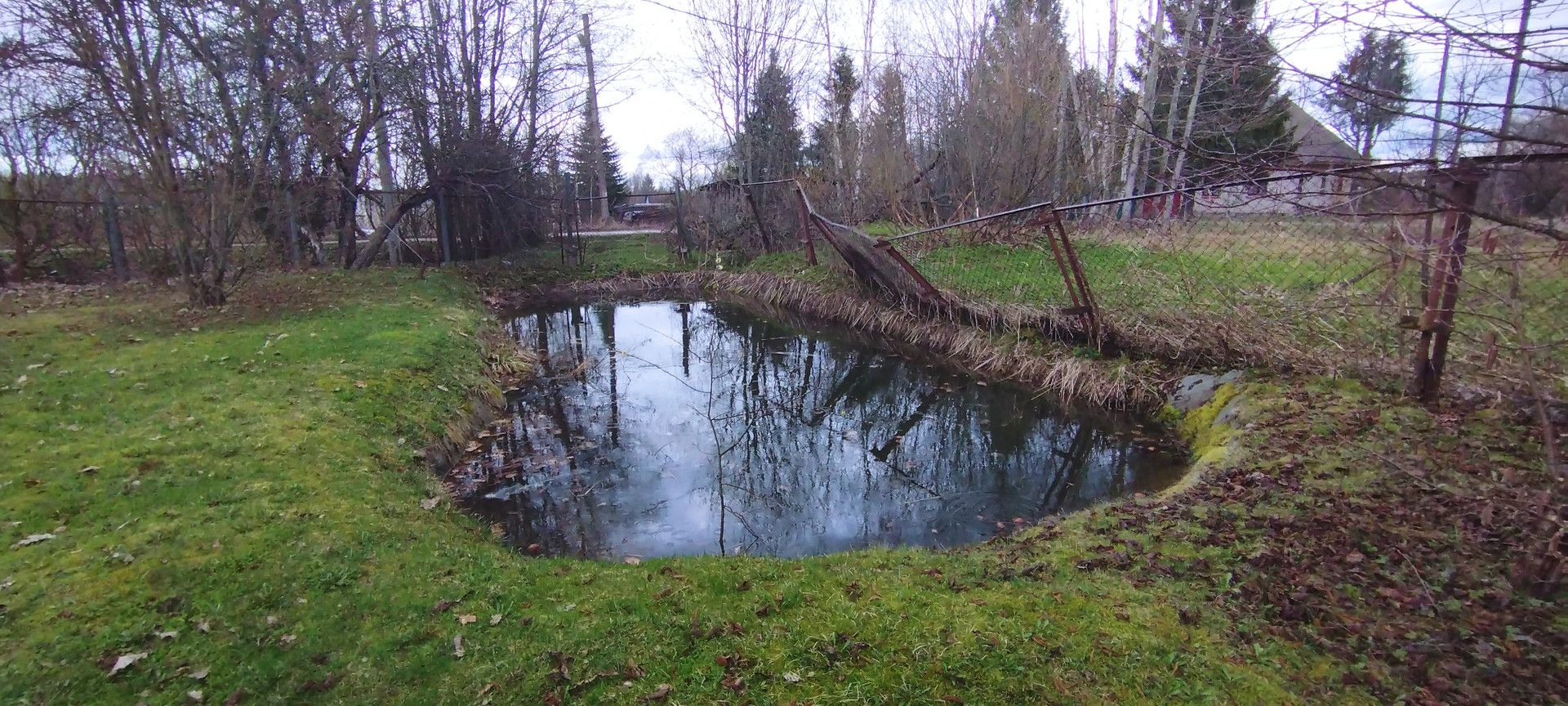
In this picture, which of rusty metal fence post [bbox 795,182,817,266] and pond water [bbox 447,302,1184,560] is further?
rusty metal fence post [bbox 795,182,817,266]

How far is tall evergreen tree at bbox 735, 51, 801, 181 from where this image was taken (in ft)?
68.1

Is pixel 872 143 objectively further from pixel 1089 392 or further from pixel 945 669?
pixel 945 669

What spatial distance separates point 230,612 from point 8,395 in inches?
169

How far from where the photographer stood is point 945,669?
2738mm

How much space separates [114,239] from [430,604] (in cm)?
1331

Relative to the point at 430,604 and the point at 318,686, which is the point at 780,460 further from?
the point at 318,686

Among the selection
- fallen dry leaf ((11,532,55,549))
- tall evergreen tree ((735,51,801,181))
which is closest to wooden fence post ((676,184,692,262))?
tall evergreen tree ((735,51,801,181))

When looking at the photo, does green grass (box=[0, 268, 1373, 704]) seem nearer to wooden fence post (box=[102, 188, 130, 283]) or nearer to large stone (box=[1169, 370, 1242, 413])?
large stone (box=[1169, 370, 1242, 413])

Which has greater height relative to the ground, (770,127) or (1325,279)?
(770,127)

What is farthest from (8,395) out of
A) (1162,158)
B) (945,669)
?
(1162,158)

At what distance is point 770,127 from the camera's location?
2100 cm

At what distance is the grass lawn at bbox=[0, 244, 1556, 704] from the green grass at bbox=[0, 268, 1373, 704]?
0.04 feet

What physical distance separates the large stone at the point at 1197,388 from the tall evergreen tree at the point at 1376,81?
411cm

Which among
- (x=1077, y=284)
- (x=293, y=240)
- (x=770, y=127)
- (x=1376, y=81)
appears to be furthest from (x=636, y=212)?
(x=1376, y=81)
